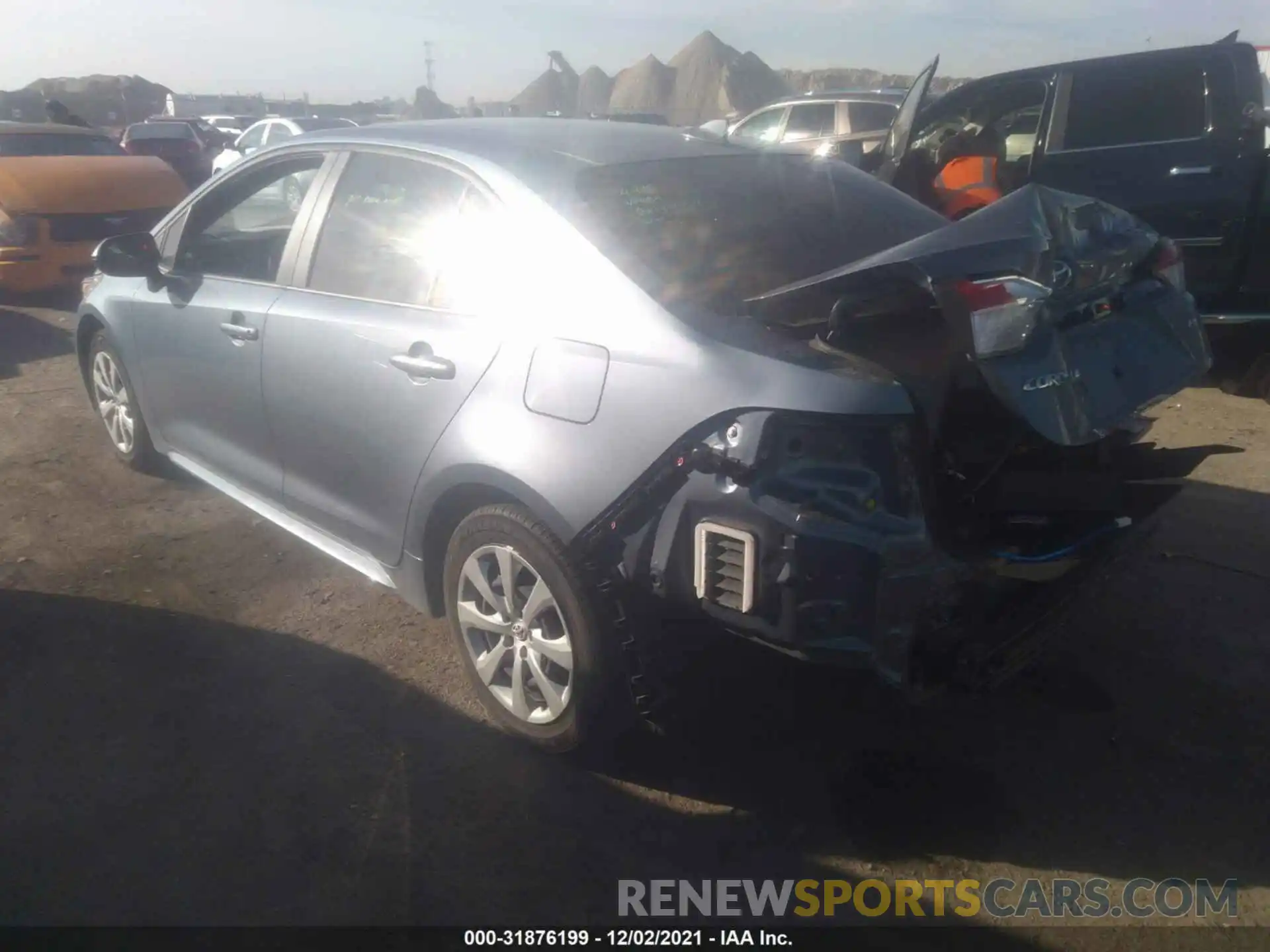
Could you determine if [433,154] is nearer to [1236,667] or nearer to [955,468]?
[955,468]

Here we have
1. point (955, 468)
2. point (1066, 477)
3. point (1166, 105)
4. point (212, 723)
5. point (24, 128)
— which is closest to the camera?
point (955, 468)

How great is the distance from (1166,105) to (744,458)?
5.25m

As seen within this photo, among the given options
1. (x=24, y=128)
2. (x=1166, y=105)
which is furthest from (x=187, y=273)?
(x=24, y=128)

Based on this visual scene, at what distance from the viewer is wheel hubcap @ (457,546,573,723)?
2.78m

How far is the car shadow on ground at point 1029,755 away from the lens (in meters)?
2.62

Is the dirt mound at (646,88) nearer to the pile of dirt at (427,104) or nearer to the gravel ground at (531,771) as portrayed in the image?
the pile of dirt at (427,104)

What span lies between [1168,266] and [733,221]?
4.51 feet

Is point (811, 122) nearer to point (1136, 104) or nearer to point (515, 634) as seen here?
point (1136, 104)

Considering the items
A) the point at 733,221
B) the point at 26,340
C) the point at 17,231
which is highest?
the point at 733,221

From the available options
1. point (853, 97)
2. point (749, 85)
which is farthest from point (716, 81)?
point (853, 97)

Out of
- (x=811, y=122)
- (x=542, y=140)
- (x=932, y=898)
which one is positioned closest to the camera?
(x=932, y=898)

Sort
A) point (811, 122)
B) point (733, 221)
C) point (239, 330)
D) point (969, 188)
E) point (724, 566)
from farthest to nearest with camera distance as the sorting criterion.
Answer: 1. point (811, 122)
2. point (969, 188)
3. point (239, 330)
4. point (733, 221)
5. point (724, 566)

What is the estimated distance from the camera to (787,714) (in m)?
3.18

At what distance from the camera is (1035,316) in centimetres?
239
